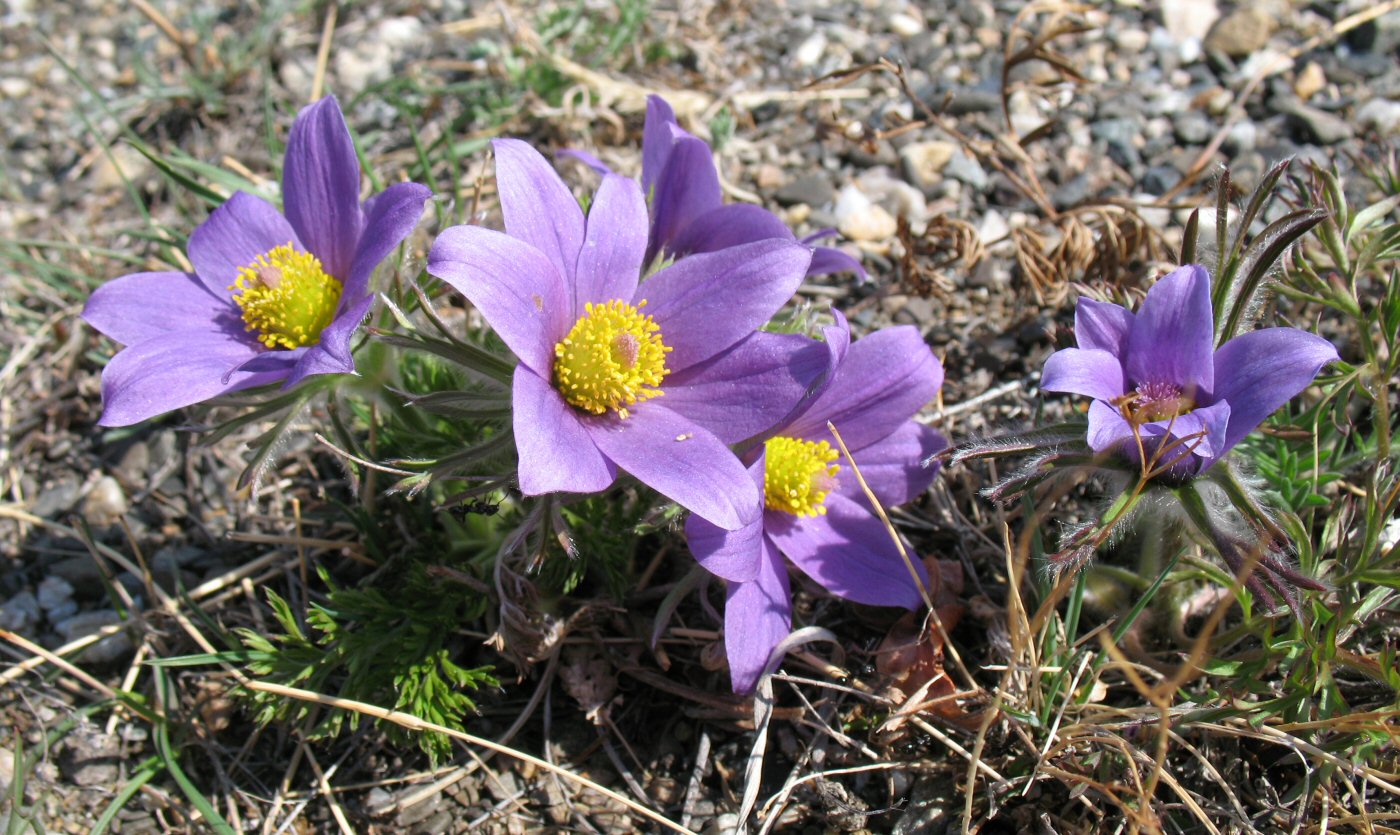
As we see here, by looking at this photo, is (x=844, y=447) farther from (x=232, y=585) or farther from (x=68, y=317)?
(x=68, y=317)

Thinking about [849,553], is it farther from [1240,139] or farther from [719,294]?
[1240,139]

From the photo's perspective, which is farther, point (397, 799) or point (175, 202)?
point (175, 202)

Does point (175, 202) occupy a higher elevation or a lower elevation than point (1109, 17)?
lower

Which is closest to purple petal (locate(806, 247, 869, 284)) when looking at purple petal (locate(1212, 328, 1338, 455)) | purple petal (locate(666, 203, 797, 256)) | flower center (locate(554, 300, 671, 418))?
purple petal (locate(666, 203, 797, 256))

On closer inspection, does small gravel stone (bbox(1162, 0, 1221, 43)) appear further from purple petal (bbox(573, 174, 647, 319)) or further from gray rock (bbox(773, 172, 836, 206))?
purple petal (bbox(573, 174, 647, 319))

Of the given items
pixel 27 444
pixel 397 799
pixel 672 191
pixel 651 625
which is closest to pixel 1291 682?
pixel 651 625

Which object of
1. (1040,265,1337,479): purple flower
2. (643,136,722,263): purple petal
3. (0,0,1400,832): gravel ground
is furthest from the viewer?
→ (0,0,1400,832): gravel ground

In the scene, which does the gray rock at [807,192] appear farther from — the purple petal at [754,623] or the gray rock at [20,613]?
the gray rock at [20,613]
